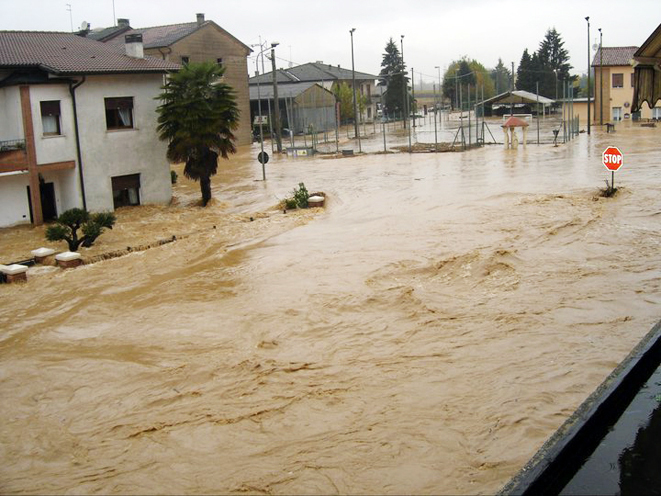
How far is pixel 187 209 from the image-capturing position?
28.6m

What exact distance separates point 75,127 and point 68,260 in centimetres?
764

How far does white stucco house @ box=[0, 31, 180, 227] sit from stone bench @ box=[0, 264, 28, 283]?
5508 millimetres

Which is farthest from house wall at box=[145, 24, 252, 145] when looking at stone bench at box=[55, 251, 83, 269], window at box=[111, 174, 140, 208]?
stone bench at box=[55, 251, 83, 269]

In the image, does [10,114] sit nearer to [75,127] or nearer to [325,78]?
[75,127]

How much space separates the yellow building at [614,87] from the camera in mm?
62031

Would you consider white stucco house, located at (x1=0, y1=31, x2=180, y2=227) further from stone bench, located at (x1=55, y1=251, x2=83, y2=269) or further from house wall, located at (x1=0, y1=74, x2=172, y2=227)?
stone bench, located at (x1=55, y1=251, x2=83, y2=269)

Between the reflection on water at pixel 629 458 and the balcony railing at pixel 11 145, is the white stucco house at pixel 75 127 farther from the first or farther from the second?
the reflection on water at pixel 629 458

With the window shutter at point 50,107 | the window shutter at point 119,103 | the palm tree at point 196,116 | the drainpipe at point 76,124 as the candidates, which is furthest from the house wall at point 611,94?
the window shutter at point 50,107

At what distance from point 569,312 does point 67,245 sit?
14.8 m

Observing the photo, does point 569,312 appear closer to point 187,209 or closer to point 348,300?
point 348,300

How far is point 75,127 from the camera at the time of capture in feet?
84.4

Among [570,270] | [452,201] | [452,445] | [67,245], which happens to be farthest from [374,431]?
[452,201]

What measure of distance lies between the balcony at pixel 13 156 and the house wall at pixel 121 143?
259cm

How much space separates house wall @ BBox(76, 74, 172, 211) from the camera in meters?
26.2
